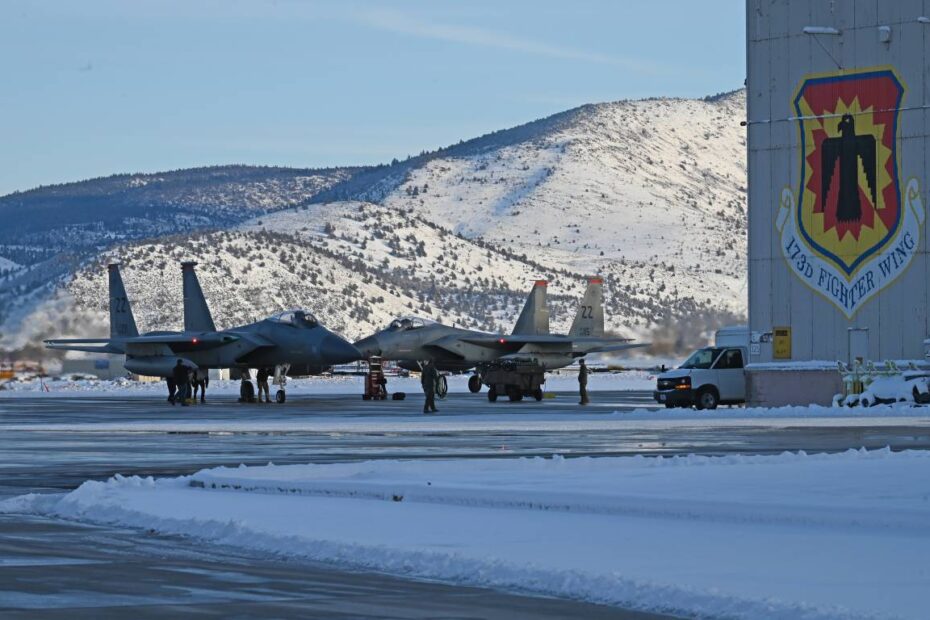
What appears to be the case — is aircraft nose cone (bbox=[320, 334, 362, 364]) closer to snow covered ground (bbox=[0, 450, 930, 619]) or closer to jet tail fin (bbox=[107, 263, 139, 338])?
jet tail fin (bbox=[107, 263, 139, 338])

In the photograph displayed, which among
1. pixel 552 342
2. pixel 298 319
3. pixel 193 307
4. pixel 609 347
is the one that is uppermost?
pixel 193 307

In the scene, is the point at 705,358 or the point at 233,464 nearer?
the point at 233,464

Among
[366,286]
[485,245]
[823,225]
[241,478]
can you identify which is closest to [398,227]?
[485,245]

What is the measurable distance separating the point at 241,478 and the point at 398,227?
162366 millimetres

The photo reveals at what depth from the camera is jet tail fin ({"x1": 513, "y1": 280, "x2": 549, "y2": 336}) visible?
242ft

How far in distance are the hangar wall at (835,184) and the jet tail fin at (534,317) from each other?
27594 millimetres

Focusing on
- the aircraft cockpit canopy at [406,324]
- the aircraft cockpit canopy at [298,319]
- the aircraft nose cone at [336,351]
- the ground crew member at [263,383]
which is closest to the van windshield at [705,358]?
the aircraft nose cone at [336,351]

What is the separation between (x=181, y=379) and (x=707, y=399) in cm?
1779

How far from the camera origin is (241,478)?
18.7 metres

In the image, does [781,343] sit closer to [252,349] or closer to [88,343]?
[252,349]

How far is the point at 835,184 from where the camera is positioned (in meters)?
45.1

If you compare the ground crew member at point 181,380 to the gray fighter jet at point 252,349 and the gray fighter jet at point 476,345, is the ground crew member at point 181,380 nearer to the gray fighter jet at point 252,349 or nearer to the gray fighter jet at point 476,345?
the gray fighter jet at point 252,349

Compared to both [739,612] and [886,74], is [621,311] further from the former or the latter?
[739,612]

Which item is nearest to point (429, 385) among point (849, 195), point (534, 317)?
point (849, 195)
